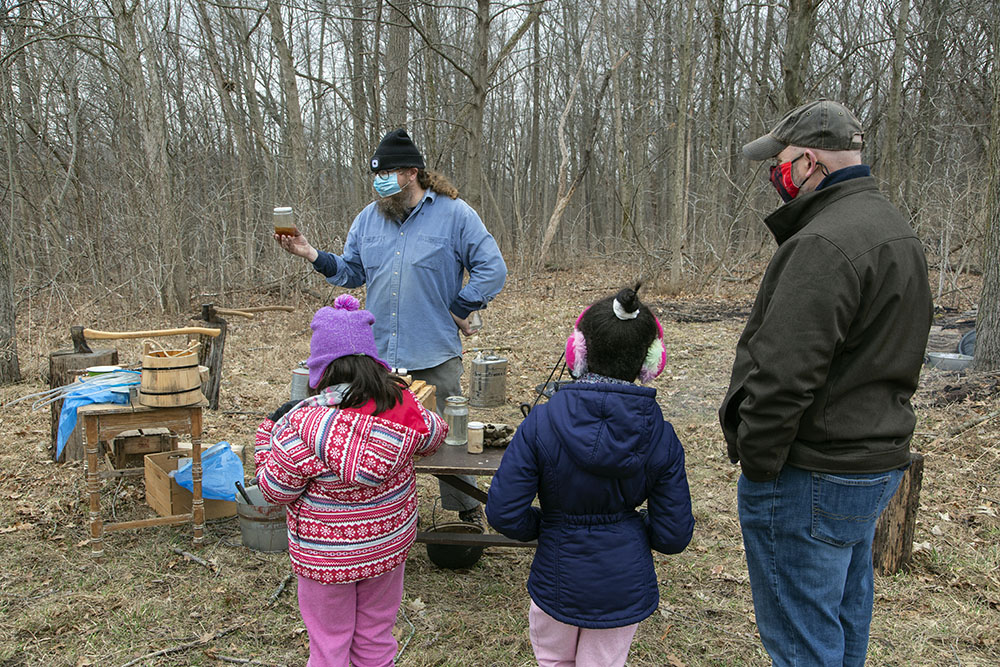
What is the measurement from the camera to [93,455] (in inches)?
157

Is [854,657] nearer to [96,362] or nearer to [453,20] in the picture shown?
[96,362]

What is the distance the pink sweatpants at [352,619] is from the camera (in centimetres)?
248

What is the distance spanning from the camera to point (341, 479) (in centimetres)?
237

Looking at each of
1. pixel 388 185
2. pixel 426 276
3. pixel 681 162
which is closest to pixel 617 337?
pixel 426 276

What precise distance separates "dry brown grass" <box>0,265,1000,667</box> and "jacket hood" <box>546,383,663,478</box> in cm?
150

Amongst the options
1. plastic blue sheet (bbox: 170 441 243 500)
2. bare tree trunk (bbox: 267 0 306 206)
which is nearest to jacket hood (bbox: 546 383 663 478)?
plastic blue sheet (bbox: 170 441 243 500)

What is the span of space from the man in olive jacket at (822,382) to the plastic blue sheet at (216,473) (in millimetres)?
3278

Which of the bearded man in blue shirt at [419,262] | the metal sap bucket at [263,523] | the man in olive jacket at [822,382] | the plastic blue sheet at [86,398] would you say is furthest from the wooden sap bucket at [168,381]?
the man in olive jacket at [822,382]

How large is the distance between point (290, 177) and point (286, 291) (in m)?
3.18

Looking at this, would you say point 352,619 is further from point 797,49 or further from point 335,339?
point 797,49

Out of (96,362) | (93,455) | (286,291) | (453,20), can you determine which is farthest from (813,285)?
(453,20)

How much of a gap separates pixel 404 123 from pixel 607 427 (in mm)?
15695

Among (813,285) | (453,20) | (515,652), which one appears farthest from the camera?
(453,20)

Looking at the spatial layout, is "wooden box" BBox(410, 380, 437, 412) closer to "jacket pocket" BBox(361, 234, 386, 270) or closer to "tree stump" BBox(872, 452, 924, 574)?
"jacket pocket" BBox(361, 234, 386, 270)
